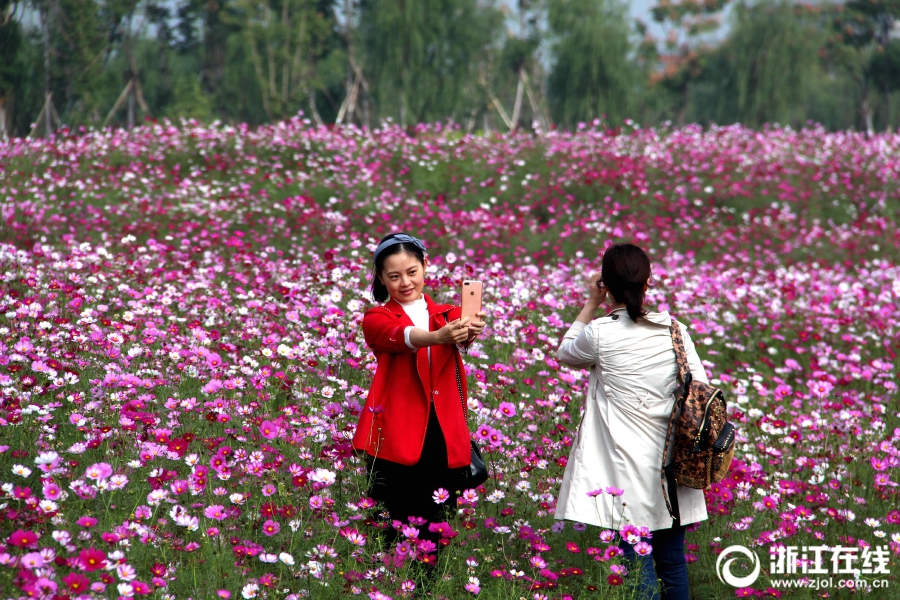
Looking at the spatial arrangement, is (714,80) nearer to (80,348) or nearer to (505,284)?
(505,284)

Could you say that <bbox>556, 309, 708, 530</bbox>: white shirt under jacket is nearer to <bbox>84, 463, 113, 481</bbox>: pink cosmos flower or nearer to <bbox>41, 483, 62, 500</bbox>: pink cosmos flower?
<bbox>84, 463, 113, 481</bbox>: pink cosmos flower

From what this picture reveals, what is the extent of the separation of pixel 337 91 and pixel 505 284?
31172 mm

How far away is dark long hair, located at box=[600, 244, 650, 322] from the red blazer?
1.81 ft

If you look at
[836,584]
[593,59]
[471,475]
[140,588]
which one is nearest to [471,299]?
[471,475]

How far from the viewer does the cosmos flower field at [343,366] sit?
8.84ft

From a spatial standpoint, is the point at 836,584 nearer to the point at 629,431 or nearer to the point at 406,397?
the point at 629,431

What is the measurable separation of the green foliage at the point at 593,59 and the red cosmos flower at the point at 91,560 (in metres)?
26.9

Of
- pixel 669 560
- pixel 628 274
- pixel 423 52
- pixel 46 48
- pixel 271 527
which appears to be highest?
pixel 423 52

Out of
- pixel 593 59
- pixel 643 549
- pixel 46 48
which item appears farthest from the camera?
pixel 593 59

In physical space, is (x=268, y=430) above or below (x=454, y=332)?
below

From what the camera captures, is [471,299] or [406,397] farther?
[406,397]

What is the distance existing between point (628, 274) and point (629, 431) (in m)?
0.54

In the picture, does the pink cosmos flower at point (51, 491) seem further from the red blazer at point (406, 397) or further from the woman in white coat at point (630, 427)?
the woman in white coat at point (630, 427)

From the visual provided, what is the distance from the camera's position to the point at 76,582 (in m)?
2.08
